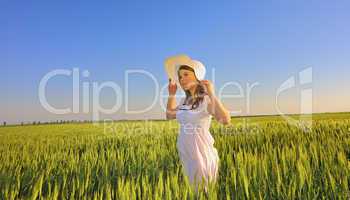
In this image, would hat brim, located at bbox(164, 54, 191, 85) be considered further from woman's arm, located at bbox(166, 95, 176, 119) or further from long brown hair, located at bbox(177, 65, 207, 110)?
woman's arm, located at bbox(166, 95, 176, 119)

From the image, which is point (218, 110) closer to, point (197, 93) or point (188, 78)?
point (197, 93)

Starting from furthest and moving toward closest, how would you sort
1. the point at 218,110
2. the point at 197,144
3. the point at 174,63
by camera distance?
1. the point at 174,63
2. the point at 197,144
3. the point at 218,110

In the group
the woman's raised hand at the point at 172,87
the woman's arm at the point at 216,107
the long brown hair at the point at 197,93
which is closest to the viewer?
the woman's arm at the point at 216,107

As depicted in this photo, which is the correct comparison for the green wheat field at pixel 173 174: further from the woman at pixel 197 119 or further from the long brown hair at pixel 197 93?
the long brown hair at pixel 197 93

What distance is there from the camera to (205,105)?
2.79 meters

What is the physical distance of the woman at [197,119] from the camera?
274 cm

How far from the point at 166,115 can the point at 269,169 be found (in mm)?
1323

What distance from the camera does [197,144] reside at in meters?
2.82

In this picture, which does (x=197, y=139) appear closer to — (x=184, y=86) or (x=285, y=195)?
(x=184, y=86)

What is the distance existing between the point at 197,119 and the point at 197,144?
0.25 m

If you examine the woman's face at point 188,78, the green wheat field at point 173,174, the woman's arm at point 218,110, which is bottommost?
the green wheat field at point 173,174

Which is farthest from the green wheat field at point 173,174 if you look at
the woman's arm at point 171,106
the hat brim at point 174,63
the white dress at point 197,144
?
the hat brim at point 174,63

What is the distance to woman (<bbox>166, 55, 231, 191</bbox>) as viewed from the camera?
8.98 feet

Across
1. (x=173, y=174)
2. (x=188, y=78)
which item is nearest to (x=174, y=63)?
(x=188, y=78)
